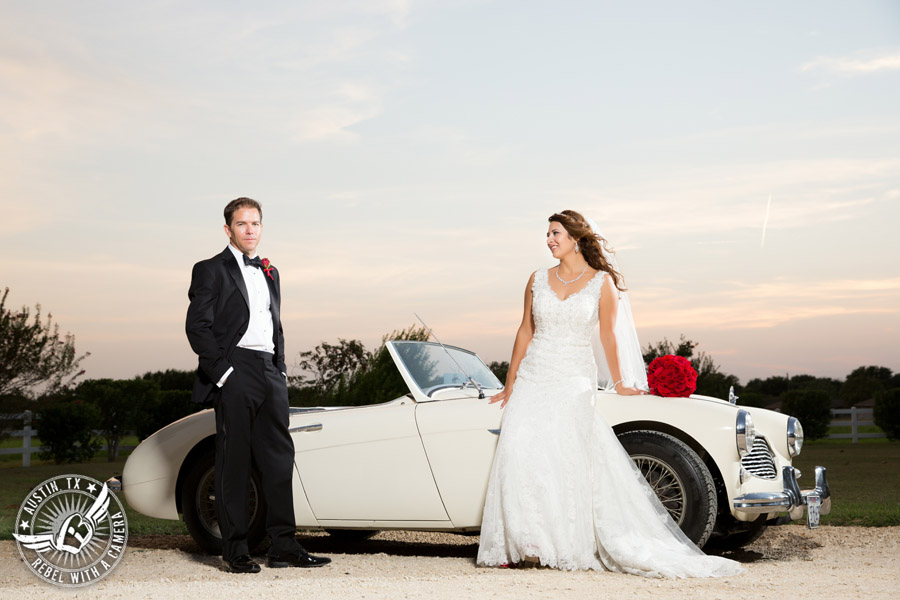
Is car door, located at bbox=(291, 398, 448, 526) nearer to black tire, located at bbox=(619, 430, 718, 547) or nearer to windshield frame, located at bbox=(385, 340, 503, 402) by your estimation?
windshield frame, located at bbox=(385, 340, 503, 402)

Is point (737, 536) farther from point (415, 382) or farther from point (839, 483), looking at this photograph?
point (839, 483)

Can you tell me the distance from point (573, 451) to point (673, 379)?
0.88 meters

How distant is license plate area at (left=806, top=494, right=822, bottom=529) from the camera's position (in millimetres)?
5988

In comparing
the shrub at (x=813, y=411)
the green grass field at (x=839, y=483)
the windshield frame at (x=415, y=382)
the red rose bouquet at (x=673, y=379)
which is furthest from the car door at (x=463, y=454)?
the shrub at (x=813, y=411)

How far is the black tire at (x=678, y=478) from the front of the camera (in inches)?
230

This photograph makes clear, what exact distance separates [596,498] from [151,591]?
9.30ft

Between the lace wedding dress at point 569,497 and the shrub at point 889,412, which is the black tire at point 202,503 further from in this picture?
the shrub at point 889,412

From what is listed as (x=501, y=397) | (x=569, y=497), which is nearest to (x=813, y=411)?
(x=501, y=397)

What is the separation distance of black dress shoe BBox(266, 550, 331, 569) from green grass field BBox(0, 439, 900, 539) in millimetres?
2775

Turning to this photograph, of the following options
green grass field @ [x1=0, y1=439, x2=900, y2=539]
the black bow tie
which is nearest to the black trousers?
the black bow tie

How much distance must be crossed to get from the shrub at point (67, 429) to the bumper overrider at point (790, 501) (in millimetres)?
21657

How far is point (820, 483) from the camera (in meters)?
6.34

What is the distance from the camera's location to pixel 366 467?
6523mm

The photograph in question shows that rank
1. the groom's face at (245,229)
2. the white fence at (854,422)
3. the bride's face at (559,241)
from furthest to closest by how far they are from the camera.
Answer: the white fence at (854,422)
the bride's face at (559,241)
the groom's face at (245,229)
